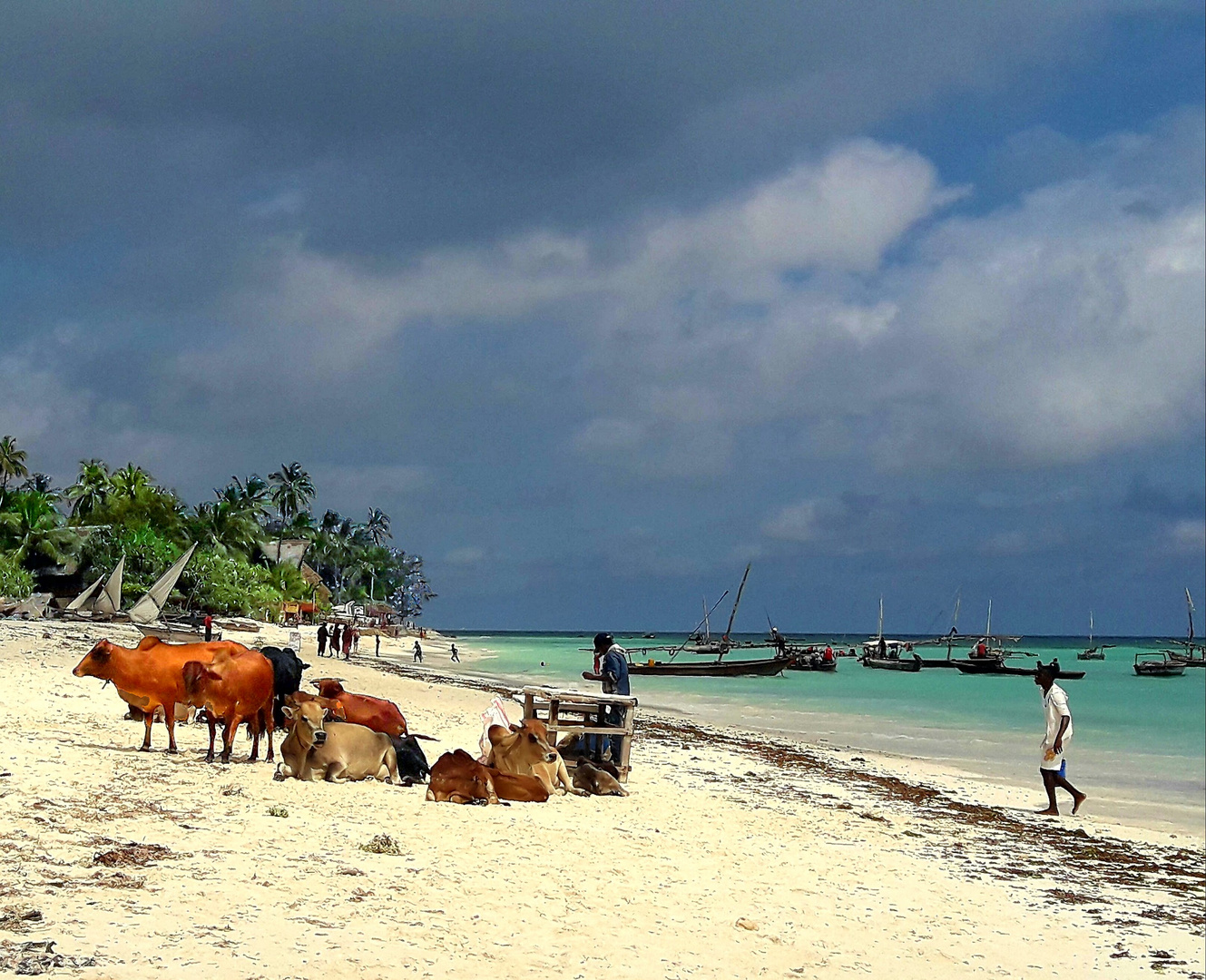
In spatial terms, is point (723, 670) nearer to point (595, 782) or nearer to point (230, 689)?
point (595, 782)

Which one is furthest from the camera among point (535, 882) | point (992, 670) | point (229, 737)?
point (992, 670)

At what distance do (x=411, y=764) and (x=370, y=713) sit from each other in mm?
1454

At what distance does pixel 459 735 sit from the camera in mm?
17547

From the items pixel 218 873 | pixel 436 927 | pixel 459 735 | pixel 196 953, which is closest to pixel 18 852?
pixel 218 873

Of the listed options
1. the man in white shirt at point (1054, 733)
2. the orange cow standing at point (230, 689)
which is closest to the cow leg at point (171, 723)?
the orange cow standing at point (230, 689)

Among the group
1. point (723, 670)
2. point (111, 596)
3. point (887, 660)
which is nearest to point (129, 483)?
point (111, 596)

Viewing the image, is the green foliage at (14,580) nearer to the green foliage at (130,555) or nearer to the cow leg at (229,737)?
the green foliage at (130,555)

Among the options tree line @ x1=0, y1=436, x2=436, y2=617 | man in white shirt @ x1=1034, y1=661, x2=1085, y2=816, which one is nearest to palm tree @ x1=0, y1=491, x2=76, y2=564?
tree line @ x1=0, y1=436, x2=436, y2=617

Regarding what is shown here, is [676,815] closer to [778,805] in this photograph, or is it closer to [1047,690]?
[778,805]

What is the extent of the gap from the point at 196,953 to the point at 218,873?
4.94ft

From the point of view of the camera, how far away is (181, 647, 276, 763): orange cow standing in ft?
36.3

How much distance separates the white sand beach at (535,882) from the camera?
5879mm

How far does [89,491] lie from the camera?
66.2 meters

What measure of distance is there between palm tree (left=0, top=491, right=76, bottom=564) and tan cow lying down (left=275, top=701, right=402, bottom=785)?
51792mm
